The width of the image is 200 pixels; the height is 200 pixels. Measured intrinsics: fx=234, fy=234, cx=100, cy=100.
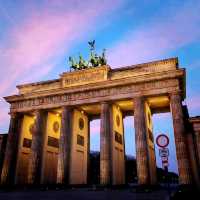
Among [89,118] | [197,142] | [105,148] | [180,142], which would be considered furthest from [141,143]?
[89,118]

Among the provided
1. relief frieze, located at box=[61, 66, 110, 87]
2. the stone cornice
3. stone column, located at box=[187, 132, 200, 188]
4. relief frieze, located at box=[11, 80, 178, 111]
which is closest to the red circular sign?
stone column, located at box=[187, 132, 200, 188]

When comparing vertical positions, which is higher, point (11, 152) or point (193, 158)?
point (11, 152)

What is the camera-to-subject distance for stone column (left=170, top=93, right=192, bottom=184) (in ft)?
86.1

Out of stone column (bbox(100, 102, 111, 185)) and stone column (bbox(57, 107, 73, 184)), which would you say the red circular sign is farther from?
stone column (bbox(57, 107, 73, 184))

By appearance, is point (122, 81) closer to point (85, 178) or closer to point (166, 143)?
point (85, 178)

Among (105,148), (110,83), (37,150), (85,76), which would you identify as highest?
(85,76)

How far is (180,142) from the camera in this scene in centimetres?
2756

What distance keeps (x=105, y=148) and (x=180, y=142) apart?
9454mm

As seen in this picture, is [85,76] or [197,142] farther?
[85,76]

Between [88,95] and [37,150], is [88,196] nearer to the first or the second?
[37,150]

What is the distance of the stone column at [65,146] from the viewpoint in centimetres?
3197

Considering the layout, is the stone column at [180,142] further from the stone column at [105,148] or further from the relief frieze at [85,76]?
the relief frieze at [85,76]

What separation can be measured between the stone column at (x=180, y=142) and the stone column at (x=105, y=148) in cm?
865

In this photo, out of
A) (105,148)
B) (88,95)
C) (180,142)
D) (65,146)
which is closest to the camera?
(180,142)
